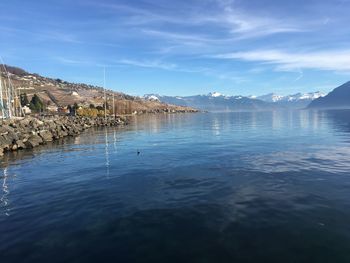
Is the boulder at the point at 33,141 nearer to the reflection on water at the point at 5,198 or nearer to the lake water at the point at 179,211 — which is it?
the lake water at the point at 179,211

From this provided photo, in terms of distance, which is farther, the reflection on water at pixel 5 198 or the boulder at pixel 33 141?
the boulder at pixel 33 141

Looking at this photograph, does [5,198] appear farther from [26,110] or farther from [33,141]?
[26,110]

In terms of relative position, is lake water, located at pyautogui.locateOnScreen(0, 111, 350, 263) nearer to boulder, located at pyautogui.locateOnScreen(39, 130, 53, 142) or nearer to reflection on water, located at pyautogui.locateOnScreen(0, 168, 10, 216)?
reflection on water, located at pyautogui.locateOnScreen(0, 168, 10, 216)

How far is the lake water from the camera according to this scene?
616 inches

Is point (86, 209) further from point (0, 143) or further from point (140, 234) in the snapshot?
point (0, 143)

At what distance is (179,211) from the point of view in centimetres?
2088

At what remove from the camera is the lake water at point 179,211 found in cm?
1566

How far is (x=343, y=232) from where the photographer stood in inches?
679

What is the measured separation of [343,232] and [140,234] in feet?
33.9

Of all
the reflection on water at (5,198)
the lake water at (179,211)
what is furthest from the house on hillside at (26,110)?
the reflection on water at (5,198)

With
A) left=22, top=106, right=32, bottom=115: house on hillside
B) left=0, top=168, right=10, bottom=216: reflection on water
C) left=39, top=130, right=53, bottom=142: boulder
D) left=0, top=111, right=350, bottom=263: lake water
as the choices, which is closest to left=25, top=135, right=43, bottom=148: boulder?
left=39, top=130, right=53, bottom=142: boulder

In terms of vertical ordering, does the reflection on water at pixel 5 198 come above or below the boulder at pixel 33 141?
below

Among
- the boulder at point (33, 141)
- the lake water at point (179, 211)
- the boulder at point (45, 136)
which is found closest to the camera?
the lake water at point (179, 211)

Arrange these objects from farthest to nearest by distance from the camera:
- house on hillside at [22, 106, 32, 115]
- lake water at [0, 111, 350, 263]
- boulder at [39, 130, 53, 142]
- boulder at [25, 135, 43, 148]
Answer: house on hillside at [22, 106, 32, 115] → boulder at [39, 130, 53, 142] → boulder at [25, 135, 43, 148] → lake water at [0, 111, 350, 263]
